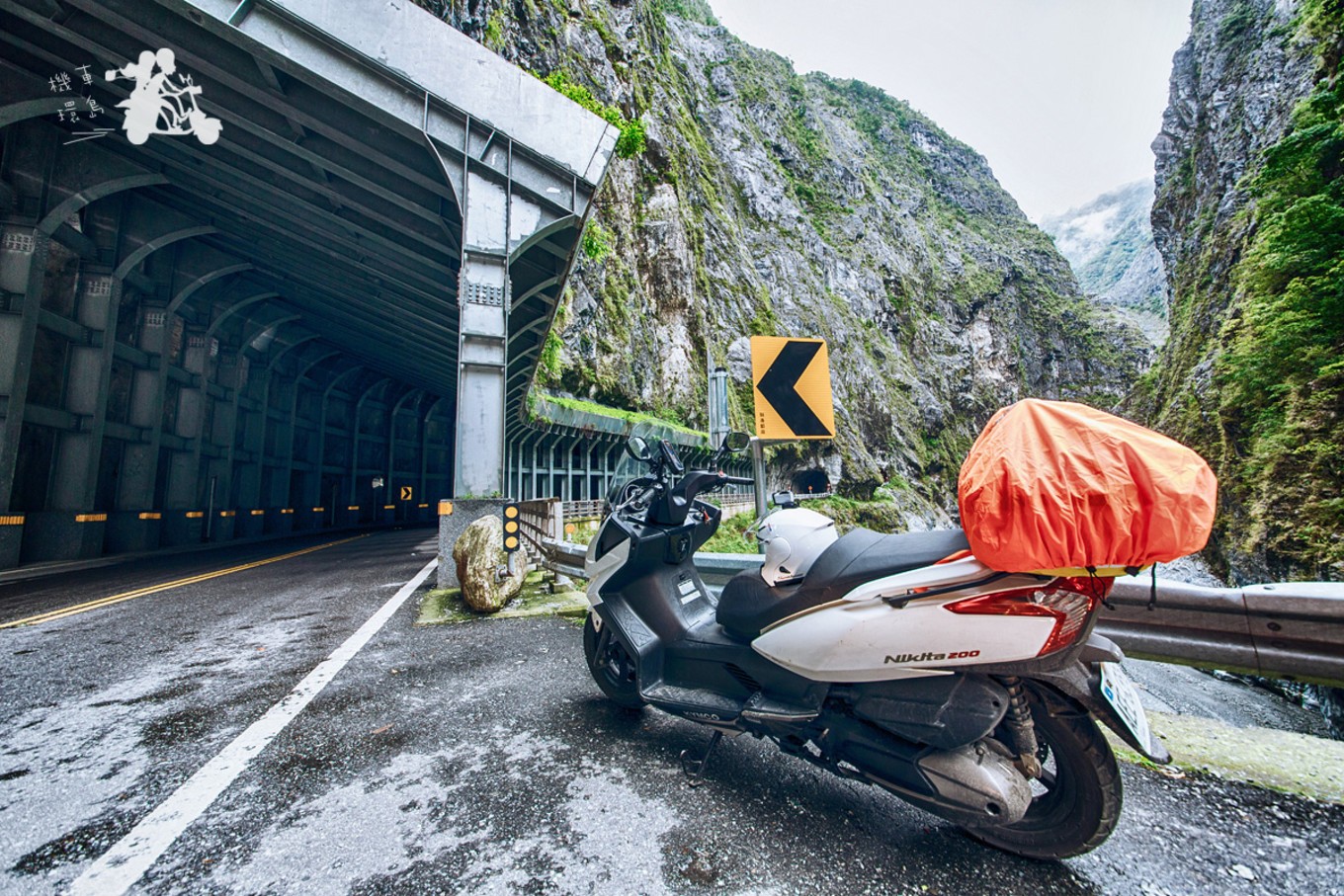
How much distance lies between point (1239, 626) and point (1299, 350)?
13.1 metres

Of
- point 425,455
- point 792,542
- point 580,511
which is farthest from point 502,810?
point 425,455

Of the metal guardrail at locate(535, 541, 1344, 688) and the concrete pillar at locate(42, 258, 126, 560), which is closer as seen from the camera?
the metal guardrail at locate(535, 541, 1344, 688)

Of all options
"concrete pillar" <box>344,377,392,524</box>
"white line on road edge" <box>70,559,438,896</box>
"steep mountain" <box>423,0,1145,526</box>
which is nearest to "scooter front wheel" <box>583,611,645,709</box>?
"white line on road edge" <box>70,559,438,896</box>

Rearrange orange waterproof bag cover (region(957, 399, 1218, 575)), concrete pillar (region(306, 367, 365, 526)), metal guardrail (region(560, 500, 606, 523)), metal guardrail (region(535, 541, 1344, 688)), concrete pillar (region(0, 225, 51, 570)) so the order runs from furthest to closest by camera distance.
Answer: concrete pillar (region(306, 367, 365, 526))
metal guardrail (region(560, 500, 606, 523))
concrete pillar (region(0, 225, 51, 570))
metal guardrail (region(535, 541, 1344, 688))
orange waterproof bag cover (region(957, 399, 1218, 575))

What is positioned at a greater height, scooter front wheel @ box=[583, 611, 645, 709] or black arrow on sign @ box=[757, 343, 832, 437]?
black arrow on sign @ box=[757, 343, 832, 437]

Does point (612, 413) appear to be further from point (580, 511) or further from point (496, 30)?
point (496, 30)

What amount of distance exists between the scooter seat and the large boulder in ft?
12.4

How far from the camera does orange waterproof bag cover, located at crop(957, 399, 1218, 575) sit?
4.15 feet

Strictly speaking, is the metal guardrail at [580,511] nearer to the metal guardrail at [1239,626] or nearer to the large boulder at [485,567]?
the large boulder at [485,567]

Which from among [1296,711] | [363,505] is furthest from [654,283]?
[1296,711]

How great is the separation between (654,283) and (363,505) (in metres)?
20.9

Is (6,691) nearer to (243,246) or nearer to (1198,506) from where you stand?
(1198,506)

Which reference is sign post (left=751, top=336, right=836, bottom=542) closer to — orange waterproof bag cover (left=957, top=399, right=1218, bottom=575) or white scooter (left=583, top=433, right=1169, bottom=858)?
white scooter (left=583, top=433, right=1169, bottom=858)

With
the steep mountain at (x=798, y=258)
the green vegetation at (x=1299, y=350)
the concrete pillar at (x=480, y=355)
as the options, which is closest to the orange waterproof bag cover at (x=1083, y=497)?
the concrete pillar at (x=480, y=355)
